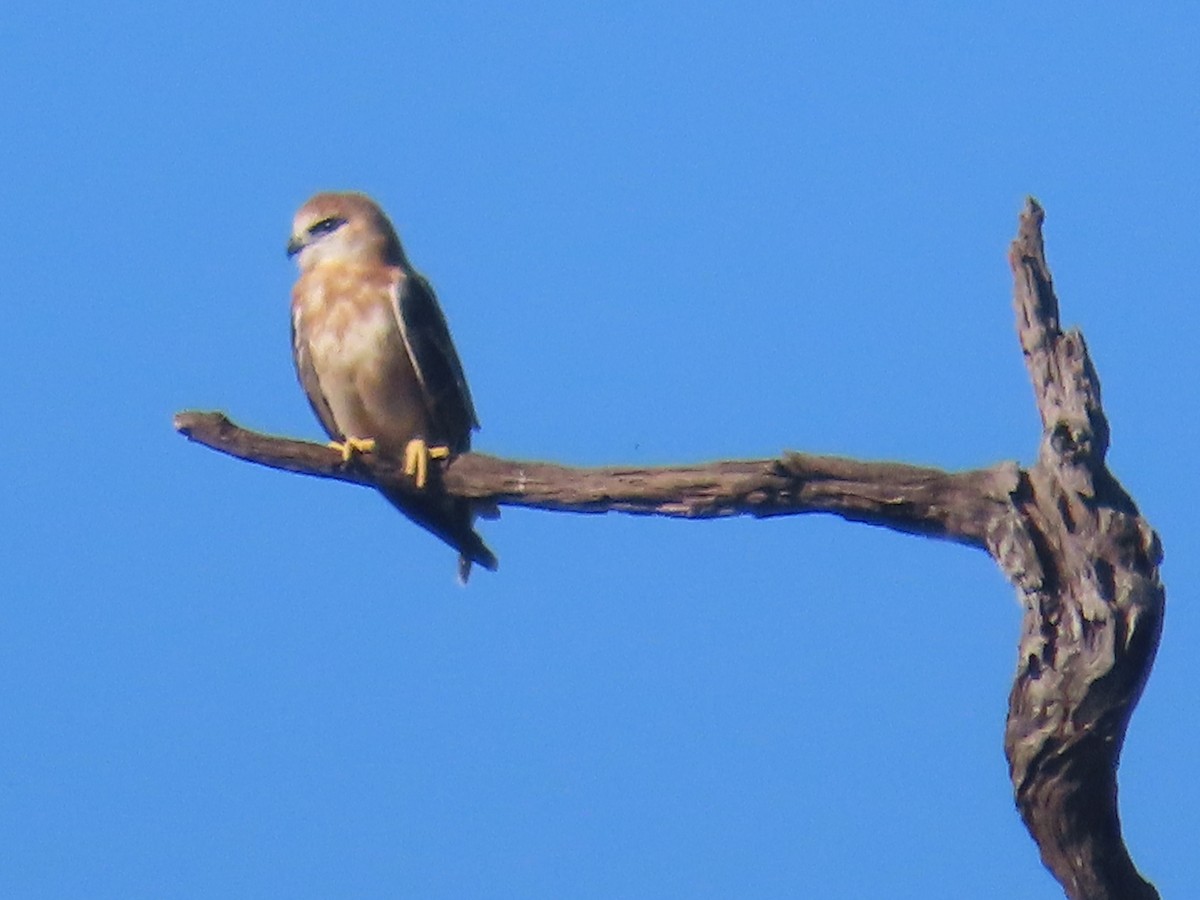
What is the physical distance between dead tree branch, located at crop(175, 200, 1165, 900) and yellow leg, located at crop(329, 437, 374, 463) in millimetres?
1495

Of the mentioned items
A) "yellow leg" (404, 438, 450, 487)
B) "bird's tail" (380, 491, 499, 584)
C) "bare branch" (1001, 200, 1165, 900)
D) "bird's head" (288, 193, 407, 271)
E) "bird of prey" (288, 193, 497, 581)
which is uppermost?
"bird's head" (288, 193, 407, 271)

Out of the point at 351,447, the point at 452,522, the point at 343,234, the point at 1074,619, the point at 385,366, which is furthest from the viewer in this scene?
the point at 343,234

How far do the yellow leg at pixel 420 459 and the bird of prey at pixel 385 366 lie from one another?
641mm

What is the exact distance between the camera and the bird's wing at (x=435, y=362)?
24.2 ft

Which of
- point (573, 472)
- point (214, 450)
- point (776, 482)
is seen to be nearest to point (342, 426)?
point (214, 450)

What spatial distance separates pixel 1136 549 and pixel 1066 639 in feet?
0.87

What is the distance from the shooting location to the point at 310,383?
7.62 metres

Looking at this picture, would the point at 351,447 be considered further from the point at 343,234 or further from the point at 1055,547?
the point at 1055,547

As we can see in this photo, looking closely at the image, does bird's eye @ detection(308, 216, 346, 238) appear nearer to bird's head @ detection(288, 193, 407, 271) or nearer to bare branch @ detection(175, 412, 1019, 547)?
bird's head @ detection(288, 193, 407, 271)

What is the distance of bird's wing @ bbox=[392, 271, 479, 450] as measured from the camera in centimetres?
739

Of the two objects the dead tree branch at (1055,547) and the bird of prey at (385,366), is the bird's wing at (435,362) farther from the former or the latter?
the dead tree branch at (1055,547)

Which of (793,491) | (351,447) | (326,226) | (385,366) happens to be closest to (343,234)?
(326,226)

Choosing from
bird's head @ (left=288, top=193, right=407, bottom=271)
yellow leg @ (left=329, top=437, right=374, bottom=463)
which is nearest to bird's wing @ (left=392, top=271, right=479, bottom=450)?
bird's head @ (left=288, top=193, right=407, bottom=271)

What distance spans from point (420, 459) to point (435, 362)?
1029 mm
